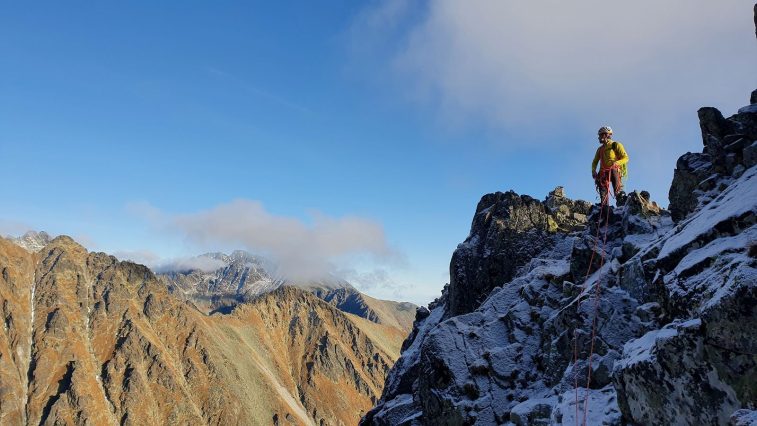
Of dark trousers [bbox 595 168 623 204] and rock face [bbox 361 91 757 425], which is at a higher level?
dark trousers [bbox 595 168 623 204]

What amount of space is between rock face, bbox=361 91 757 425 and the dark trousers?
90cm

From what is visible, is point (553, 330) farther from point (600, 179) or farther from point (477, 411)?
point (600, 179)

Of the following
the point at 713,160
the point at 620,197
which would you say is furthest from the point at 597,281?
the point at 620,197

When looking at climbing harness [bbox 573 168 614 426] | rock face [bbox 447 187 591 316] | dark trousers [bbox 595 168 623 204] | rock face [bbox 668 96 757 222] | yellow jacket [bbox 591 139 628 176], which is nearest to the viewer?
climbing harness [bbox 573 168 614 426]

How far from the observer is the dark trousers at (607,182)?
29.4 meters

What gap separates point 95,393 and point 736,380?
756ft

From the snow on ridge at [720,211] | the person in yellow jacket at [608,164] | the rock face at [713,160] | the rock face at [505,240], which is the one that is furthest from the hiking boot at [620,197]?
the snow on ridge at [720,211]

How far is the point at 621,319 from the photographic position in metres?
22.2

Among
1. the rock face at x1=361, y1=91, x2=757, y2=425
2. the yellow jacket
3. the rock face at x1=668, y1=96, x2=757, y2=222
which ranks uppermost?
the yellow jacket

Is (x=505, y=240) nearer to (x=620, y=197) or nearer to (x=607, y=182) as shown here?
(x=620, y=197)

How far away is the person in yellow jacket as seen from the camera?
2880 centimetres

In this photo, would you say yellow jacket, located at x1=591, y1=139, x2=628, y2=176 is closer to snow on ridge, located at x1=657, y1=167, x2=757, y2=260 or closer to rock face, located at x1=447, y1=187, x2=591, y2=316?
snow on ridge, located at x1=657, y1=167, x2=757, y2=260


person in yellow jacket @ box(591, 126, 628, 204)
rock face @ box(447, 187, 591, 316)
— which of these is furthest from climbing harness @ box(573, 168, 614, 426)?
rock face @ box(447, 187, 591, 316)

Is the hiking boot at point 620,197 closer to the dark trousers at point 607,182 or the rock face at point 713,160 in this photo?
the dark trousers at point 607,182
